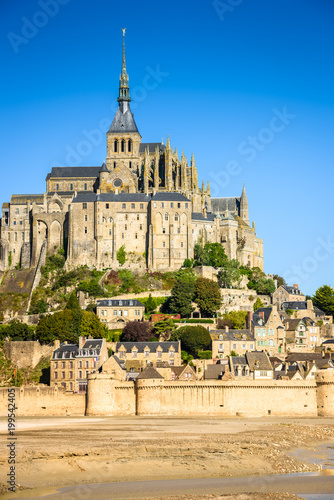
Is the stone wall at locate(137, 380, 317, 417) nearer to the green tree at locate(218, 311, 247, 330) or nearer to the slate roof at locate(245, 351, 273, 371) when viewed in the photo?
the slate roof at locate(245, 351, 273, 371)

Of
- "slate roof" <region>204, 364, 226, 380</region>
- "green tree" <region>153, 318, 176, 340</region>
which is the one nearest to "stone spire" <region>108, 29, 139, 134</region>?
"green tree" <region>153, 318, 176, 340</region>

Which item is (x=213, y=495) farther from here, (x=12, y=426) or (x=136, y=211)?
(x=136, y=211)

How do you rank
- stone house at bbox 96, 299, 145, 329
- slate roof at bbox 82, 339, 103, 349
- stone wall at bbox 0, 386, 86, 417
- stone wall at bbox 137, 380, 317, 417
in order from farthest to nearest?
1. stone house at bbox 96, 299, 145, 329
2. slate roof at bbox 82, 339, 103, 349
3. stone wall at bbox 0, 386, 86, 417
4. stone wall at bbox 137, 380, 317, 417

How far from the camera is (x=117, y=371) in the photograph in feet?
200

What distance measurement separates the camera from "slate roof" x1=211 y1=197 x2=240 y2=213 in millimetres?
110250

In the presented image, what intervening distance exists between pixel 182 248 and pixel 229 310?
36.1ft

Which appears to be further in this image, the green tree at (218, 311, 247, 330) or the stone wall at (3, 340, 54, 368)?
the green tree at (218, 311, 247, 330)

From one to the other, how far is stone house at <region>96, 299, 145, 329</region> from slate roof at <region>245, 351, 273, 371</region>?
17.8 m

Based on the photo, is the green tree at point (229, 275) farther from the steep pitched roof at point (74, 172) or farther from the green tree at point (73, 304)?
the steep pitched roof at point (74, 172)

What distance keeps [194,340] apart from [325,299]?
2212 cm

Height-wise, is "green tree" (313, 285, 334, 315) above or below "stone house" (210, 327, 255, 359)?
above

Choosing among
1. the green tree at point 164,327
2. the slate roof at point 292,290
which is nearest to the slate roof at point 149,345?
the green tree at point 164,327

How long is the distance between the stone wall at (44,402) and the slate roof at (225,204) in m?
54.7

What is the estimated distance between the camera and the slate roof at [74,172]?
107 meters
